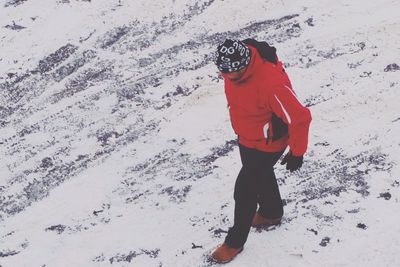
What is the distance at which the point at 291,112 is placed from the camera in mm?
3193

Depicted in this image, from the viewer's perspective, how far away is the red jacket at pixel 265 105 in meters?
3.21

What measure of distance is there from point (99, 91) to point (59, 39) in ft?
3.88

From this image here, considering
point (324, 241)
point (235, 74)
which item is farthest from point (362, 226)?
point (235, 74)

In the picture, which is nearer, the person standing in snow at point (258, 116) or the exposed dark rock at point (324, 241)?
the person standing in snow at point (258, 116)

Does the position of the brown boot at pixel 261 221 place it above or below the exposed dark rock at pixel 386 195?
above

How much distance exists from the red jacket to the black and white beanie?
2.0 inches

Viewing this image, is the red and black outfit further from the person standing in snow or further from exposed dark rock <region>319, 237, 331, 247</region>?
exposed dark rock <region>319, 237, 331, 247</region>

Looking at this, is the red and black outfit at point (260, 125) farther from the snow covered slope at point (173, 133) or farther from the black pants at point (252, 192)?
the snow covered slope at point (173, 133)

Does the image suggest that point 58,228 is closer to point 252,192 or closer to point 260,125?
point 252,192

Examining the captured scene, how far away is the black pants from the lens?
3596 mm

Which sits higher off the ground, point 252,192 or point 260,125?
point 260,125

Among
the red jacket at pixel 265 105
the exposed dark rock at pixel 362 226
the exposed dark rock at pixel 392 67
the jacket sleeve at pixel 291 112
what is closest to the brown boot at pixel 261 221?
the exposed dark rock at pixel 362 226

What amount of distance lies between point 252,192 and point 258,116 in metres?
0.62

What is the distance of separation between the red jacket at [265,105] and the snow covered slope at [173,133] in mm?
1035
